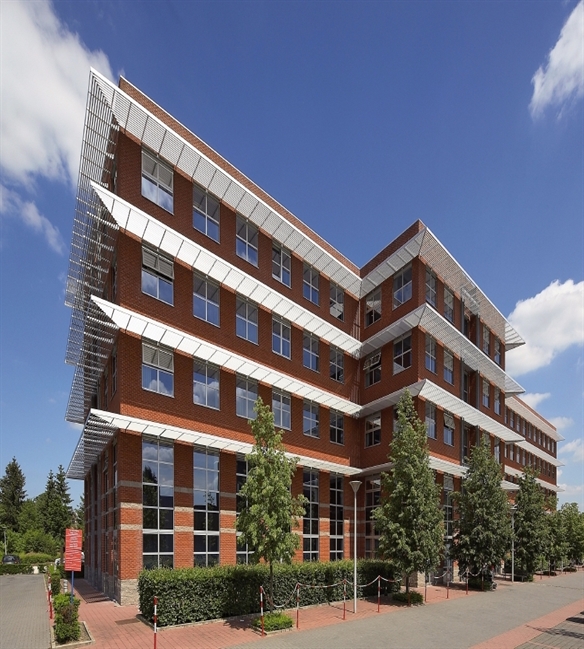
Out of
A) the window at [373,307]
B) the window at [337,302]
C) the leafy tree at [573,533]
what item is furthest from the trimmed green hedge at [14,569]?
the leafy tree at [573,533]

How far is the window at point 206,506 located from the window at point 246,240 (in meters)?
10.2

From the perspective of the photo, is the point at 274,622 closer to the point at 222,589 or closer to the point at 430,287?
the point at 222,589

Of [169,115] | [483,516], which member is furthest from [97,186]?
[483,516]

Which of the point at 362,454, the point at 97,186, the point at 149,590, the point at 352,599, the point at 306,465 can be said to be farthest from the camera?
the point at 362,454

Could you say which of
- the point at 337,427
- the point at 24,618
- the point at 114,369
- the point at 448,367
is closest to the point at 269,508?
the point at 114,369

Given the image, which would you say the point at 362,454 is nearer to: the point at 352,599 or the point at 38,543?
the point at 352,599

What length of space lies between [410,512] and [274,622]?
817 cm

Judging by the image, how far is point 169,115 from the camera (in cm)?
2352

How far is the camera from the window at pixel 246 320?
2566cm

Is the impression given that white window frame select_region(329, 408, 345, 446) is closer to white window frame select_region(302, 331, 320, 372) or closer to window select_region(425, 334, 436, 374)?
white window frame select_region(302, 331, 320, 372)

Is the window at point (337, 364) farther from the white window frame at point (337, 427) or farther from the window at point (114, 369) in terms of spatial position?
the window at point (114, 369)

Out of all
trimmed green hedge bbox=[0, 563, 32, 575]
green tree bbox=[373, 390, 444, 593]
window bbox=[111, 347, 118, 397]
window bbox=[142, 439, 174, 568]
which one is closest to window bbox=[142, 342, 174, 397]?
window bbox=[111, 347, 118, 397]

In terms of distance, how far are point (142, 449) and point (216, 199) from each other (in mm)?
12452

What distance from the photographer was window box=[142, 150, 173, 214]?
22.1 m
